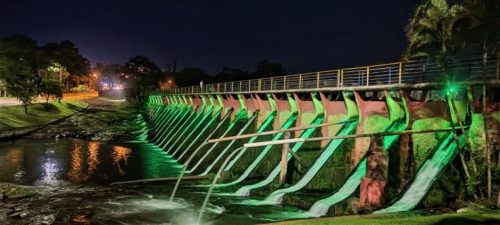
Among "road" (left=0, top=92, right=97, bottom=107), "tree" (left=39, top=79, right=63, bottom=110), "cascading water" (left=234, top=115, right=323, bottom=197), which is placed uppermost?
"tree" (left=39, top=79, right=63, bottom=110)

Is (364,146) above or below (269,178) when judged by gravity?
above

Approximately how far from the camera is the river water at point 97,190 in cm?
1914

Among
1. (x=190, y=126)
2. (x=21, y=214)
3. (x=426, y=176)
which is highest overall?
(x=426, y=176)

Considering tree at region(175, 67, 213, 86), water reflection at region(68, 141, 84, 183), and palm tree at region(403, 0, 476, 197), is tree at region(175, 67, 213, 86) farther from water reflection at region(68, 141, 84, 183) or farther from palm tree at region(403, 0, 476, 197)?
palm tree at region(403, 0, 476, 197)

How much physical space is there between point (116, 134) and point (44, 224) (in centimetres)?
4273

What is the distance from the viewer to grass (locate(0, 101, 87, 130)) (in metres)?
57.4

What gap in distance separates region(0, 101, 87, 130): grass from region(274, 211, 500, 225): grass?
4906 cm

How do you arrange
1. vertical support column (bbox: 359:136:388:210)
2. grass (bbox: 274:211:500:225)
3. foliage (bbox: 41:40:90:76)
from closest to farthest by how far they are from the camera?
1. grass (bbox: 274:211:500:225)
2. vertical support column (bbox: 359:136:388:210)
3. foliage (bbox: 41:40:90:76)

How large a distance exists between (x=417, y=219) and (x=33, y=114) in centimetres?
6537

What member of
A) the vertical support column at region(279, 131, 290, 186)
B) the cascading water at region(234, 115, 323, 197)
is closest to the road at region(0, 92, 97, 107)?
the cascading water at region(234, 115, 323, 197)

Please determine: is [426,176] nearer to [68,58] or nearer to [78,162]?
[78,162]

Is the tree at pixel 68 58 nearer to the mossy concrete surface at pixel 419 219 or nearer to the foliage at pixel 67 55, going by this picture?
the foliage at pixel 67 55

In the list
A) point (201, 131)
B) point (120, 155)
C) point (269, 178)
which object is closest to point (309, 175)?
point (269, 178)

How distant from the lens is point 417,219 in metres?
13.2
